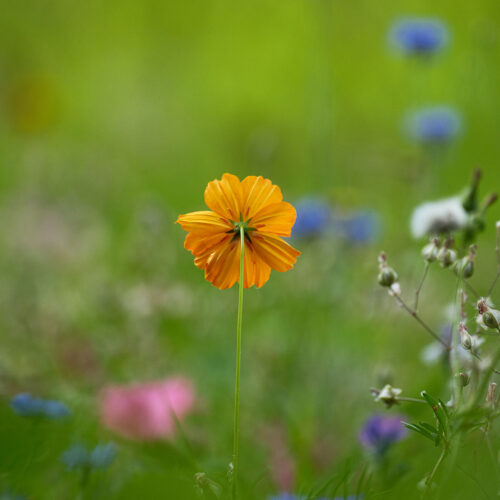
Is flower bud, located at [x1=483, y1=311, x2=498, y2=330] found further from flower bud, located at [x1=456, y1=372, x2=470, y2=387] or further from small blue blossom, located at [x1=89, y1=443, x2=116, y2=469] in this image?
small blue blossom, located at [x1=89, y1=443, x2=116, y2=469]

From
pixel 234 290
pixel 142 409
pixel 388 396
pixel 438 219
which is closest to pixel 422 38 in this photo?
pixel 234 290

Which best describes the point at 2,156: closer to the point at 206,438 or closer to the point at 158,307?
the point at 158,307

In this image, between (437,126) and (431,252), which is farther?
(437,126)

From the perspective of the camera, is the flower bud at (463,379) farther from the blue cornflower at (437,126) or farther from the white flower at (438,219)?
the blue cornflower at (437,126)

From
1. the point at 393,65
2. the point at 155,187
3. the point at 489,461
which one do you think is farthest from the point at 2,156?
the point at 489,461

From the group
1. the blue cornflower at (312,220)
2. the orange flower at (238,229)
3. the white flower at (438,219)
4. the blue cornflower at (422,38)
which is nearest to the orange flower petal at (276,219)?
the orange flower at (238,229)

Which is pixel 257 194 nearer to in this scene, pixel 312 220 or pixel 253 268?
pixel 253 268
